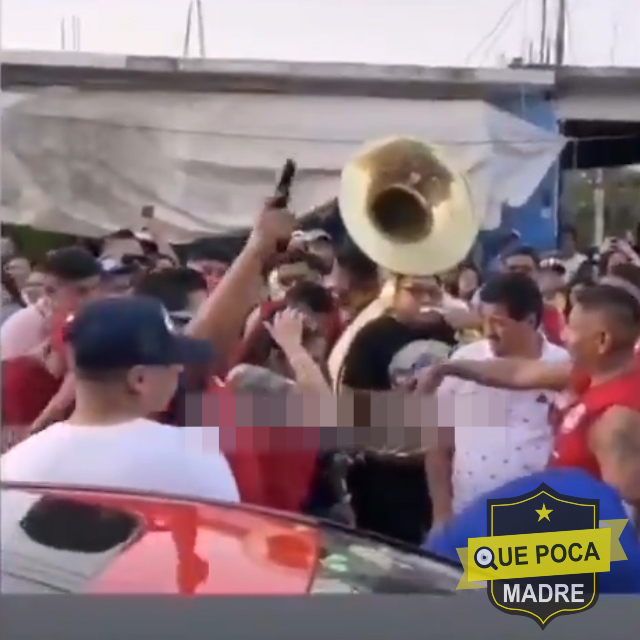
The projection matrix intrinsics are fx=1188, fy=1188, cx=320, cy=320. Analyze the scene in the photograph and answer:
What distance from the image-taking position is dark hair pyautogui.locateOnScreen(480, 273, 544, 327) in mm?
3023

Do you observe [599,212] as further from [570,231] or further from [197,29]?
[197,29]

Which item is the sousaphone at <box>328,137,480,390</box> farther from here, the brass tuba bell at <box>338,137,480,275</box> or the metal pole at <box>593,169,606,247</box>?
the metal pole at <box>593,169,606,247</box>

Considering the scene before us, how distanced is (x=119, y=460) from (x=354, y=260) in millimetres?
768

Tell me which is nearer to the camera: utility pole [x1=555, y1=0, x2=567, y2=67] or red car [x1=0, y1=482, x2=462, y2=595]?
red car [x1=0, y1=482, x2=462, y2=595]

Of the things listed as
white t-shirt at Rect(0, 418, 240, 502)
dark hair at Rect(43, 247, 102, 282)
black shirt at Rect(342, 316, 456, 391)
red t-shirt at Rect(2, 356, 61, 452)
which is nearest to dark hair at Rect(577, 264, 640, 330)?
black shirt at Rect(342, 316, 456, 391)

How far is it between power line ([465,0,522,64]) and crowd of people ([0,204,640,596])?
498 mm

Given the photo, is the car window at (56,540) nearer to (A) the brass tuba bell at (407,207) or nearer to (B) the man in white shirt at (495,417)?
(B) the man in white shirt at (495,417)

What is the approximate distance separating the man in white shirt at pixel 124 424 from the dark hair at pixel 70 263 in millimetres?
95

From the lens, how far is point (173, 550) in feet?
9.23

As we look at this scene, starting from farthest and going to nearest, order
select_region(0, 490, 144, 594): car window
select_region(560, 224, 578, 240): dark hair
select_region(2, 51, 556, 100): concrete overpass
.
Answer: select_region(560, 224, 578, 240): dark hair
select_region(2, 51, 556, 100): concrete overpass
select_region(0, 490, 144, 594): car window

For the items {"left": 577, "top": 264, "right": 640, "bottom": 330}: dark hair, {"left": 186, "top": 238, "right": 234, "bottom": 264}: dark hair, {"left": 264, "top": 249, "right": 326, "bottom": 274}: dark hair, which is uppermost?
{"left": 186, "top": 238, "right": 234, "bottom": 264}: dark hair

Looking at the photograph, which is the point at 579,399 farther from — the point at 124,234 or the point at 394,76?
the point at 124,234

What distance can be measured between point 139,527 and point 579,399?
117 cm

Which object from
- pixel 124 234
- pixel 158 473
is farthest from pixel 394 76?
pixel 158 473
